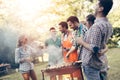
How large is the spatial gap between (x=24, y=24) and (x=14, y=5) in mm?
2029

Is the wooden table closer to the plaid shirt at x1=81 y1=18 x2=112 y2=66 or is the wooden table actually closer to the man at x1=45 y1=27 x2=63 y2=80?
the man at x1=45 y1=27 x2=63 y2=80

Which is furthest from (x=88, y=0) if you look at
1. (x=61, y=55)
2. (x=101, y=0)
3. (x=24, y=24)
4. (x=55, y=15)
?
(x=101, y=0)

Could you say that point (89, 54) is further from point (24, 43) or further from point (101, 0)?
point (24, 43)

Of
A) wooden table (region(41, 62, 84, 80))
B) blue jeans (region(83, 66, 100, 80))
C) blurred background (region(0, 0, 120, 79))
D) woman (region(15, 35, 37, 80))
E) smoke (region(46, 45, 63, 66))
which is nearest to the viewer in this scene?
blue jeans (region(83, 66, 100, 80))

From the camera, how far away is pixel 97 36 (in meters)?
5.03

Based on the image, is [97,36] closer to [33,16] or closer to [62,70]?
[62,70]

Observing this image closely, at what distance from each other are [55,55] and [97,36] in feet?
15.4

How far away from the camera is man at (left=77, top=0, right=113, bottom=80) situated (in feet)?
16.5

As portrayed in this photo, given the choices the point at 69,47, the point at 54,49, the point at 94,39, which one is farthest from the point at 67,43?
the point at 94,39

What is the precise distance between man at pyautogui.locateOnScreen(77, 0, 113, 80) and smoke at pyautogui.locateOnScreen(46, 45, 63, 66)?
159 inches

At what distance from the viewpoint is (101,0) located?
5.21 metres

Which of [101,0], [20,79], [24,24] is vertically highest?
[101,0]

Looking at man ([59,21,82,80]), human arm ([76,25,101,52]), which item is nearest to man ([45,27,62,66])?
man ([59,21,82,80])

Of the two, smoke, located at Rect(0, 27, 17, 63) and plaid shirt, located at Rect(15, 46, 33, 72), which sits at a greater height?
plaid shirt, located at Rect(15, 46, 33, 72)
